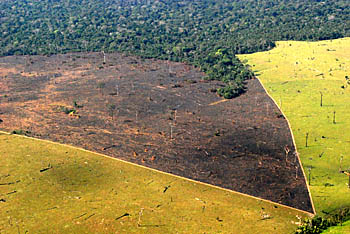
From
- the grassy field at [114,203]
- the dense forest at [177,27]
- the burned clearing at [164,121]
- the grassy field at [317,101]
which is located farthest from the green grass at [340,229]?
the dense forest at [177,27]

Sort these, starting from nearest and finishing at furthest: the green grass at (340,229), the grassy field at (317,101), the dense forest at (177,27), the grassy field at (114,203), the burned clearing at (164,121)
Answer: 1. the green grass at (340,229)
2. the grassy field at (114,203)
3. the grassy field at (317,101)
4. the burned clearing at (164,121)
5. the dense forest at (177,27)

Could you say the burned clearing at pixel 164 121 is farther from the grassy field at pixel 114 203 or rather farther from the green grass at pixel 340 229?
the green grass at pixel 340 229

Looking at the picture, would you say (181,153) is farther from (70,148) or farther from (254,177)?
(70,148)

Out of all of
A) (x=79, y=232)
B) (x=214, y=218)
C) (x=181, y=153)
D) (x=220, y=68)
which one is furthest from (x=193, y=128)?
(x=220, y=68)

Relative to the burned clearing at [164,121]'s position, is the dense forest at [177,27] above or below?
above

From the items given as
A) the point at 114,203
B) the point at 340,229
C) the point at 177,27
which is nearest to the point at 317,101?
the point at 340,229

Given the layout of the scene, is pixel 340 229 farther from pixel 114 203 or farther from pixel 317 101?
pixel 317 101
